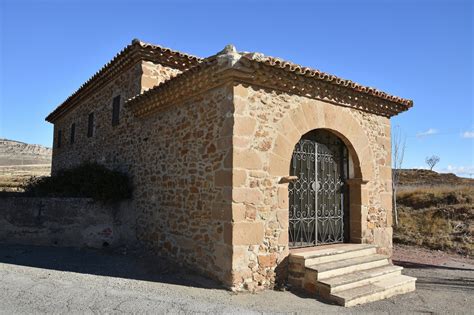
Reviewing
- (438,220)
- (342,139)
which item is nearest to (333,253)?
(342,139)

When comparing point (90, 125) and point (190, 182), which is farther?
point (90, 125)

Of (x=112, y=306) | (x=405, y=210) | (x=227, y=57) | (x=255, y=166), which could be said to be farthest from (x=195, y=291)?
(x=405, y=210)

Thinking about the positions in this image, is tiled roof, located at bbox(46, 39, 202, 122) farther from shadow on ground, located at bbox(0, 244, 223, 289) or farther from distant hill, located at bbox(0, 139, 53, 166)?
distant hill, located at bbox(0, 139, 53, 166)

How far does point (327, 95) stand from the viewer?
654 cm

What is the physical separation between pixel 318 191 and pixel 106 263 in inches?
175

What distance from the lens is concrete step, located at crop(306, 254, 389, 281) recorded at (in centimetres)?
543

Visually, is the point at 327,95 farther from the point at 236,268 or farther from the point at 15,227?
the point at 15,227

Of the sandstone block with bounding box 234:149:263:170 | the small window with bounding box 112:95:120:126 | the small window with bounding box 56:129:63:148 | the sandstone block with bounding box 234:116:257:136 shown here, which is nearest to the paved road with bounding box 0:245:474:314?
the sandstone block with bounding box 234:149:263:170

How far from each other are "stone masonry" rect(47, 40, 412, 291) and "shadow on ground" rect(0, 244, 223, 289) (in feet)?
0.82

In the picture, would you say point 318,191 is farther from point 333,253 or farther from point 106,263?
point 106,263

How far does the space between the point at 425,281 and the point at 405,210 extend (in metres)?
10.8

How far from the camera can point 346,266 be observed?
19.0ft

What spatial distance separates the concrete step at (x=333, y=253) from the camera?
568 centimetres

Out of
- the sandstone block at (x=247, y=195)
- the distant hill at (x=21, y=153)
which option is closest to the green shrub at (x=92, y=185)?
the sandstone block at (x=247, y=195)
